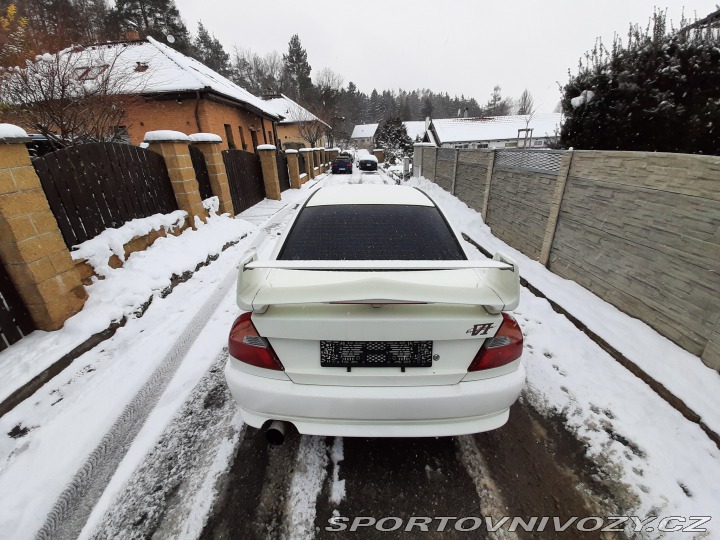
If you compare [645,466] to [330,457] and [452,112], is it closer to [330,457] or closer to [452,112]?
[330,457]

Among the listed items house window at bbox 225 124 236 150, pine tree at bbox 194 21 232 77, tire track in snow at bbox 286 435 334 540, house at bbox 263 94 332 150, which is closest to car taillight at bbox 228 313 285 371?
tire track in snow at bbox 286 435 334 540

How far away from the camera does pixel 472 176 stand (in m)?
8.35

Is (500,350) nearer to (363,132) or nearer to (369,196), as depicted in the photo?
(369,196)

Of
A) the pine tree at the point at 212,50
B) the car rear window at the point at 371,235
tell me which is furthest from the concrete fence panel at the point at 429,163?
the pine tree at the point at 212,50

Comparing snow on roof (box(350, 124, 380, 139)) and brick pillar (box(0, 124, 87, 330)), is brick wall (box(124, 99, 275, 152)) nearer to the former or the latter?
brick pillar (box(0, 124, 87, 330))

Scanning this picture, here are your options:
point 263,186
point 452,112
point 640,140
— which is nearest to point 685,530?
point 640,140

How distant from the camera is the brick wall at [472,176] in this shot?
7641mm

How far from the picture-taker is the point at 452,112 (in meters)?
87.4

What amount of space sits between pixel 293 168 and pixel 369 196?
13529 millimetres

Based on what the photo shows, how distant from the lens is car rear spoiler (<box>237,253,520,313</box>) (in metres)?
1.57

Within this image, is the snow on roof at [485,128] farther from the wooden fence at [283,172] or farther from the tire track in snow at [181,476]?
the tire track in snow at [181,476]

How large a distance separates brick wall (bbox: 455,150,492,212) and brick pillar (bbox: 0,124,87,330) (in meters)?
7.67

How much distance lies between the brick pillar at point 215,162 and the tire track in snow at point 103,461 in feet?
17.9

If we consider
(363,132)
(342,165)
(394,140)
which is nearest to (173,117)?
(342,165)
